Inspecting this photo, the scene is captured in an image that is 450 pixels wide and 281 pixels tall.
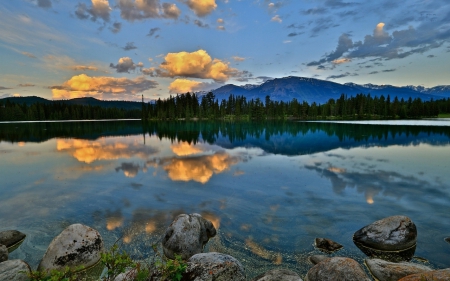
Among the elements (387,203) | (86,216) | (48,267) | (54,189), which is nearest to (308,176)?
(387,203)

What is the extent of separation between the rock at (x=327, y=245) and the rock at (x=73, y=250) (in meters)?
9.24

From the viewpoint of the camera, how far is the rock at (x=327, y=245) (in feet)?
34.8

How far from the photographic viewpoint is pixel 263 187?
19453 mm

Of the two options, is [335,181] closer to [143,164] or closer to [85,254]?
[85,254]

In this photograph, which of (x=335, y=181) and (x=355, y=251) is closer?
(x=355, y=251)

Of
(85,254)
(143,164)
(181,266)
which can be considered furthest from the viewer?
(143,164)

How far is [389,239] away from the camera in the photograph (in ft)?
35.4

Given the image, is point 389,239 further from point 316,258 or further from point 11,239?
point 11,239

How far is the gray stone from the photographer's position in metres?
10.7

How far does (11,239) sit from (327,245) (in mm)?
14311

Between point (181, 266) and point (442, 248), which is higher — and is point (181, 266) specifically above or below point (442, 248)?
above

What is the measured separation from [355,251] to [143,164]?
23780 millimetres

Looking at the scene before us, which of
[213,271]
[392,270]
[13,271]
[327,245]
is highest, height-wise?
[213,271]

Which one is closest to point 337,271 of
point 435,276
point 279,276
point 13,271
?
point 279,276
